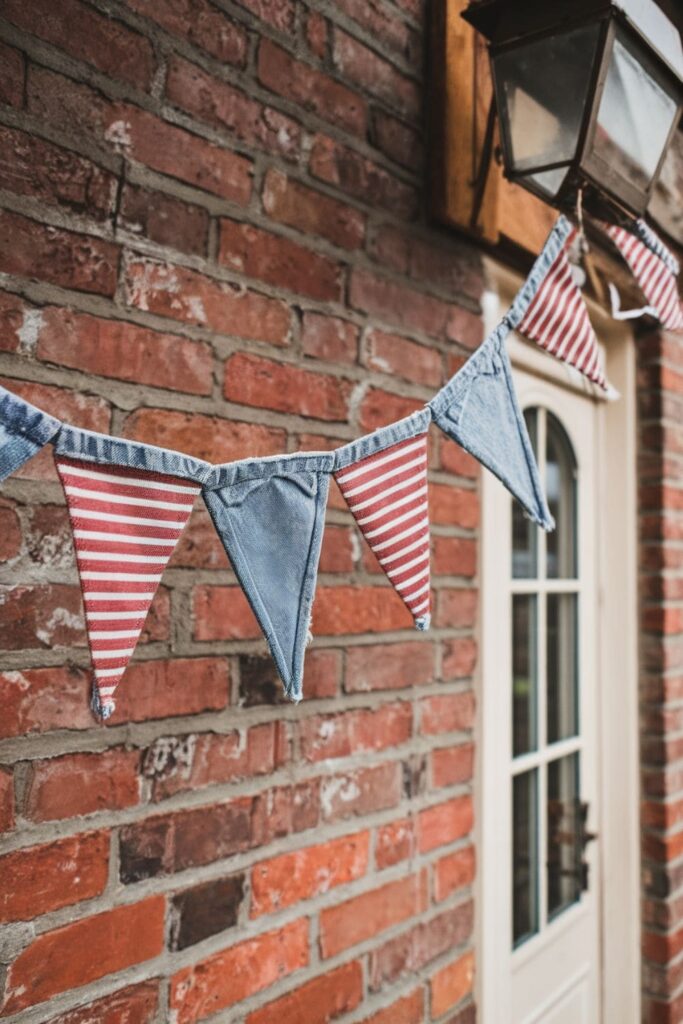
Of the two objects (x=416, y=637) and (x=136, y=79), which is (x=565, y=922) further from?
(x=136, y=79)

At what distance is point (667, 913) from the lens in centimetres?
202

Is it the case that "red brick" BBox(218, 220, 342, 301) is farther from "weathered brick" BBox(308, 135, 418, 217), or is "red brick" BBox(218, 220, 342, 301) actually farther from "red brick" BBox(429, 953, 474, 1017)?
"red brick" BBox(429, 953, 474, 1017)

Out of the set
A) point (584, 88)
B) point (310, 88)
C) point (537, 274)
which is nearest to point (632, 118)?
point (584, 88)

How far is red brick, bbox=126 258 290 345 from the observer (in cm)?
106

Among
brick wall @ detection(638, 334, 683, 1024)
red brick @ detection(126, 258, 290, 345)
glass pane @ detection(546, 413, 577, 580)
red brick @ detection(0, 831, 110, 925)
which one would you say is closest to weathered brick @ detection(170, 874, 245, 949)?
red brick @ detection(0, 831, 110, 925)

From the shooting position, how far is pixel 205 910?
109 centimetres

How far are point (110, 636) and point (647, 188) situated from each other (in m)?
1.27

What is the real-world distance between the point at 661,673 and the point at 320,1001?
1.28 meters

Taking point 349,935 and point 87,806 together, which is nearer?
point 87,806

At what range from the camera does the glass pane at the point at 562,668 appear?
206 cm

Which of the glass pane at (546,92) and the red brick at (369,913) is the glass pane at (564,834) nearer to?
the red brick at (369,913)

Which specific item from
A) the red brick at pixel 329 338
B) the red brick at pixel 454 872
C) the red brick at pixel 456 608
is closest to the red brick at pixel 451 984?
the red brick at pixel 454 872

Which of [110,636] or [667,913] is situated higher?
[110,636]

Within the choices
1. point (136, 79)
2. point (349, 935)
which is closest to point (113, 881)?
point (349, 935)
